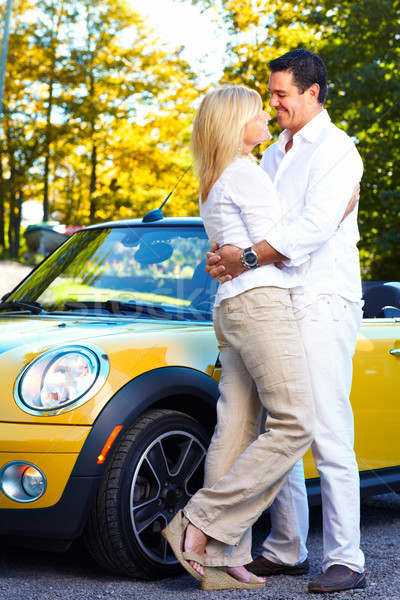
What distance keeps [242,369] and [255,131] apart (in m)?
0.91

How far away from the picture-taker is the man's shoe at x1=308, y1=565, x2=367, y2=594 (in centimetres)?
313

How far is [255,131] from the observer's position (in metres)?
3.14

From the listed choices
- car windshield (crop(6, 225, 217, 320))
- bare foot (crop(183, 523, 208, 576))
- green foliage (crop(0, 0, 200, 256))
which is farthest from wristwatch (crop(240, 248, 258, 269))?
green foliage (crop(0, 0, 200, 256))

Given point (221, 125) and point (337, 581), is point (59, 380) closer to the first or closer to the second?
point (221, 125)

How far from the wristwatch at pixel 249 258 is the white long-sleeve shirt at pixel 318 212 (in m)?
0.08

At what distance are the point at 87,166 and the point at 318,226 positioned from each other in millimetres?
20599

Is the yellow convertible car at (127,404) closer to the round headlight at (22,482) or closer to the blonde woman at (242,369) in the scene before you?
the round headlight at (22,482)

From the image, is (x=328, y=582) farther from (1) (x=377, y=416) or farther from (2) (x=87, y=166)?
(2) (x=87, y=166)

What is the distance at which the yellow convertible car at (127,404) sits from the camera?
3.04 metres

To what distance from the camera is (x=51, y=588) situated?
126 inches

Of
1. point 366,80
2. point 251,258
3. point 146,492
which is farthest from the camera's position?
point 366,80

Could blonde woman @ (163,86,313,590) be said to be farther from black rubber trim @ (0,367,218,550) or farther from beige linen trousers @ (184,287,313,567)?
black rubber trim @ (0,367,218,550)

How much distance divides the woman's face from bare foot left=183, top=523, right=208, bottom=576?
4.72 ft

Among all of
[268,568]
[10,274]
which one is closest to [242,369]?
[268,568]
